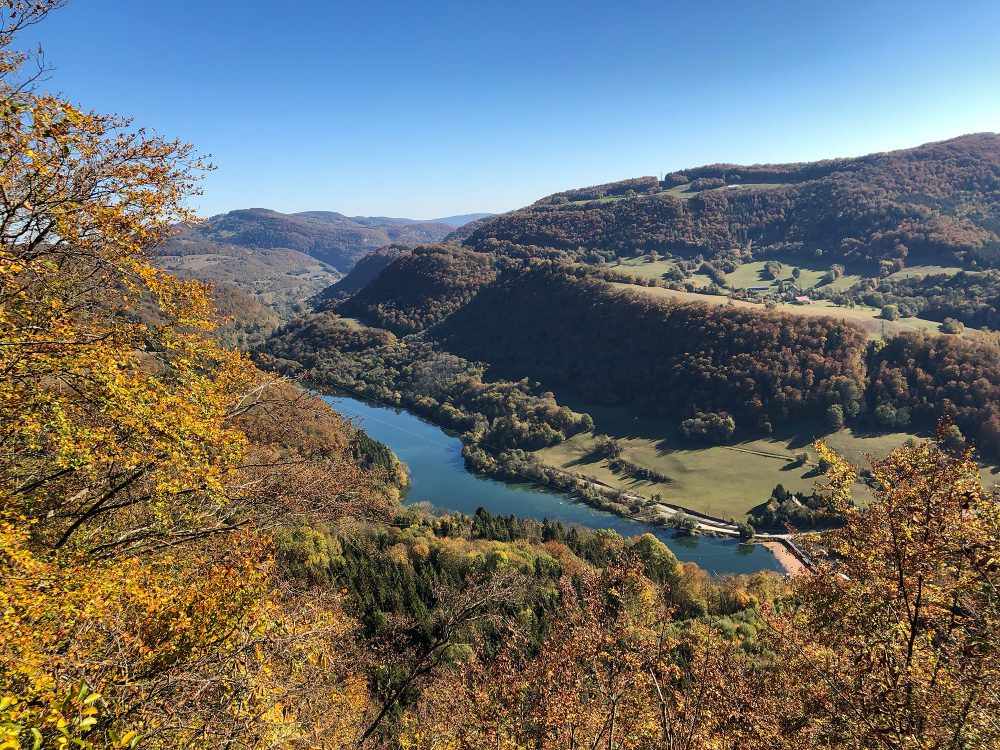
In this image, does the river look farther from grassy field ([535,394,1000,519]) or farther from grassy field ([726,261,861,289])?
grassy field ([726,261,861,289])

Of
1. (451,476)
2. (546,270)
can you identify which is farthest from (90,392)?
(546,270)

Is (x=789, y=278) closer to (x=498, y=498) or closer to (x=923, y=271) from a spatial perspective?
(x=923, y=271)

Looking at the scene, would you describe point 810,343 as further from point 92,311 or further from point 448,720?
point 92,311

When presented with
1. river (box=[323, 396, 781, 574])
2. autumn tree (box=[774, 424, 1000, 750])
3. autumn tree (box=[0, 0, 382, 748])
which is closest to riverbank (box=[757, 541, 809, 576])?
river (box=[323, 396, 781, 574])

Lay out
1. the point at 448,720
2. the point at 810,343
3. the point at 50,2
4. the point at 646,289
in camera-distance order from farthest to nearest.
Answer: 1. the point at 646,289
2. the point at 810,343
3. the point at 448,720
4. the point at 50,2

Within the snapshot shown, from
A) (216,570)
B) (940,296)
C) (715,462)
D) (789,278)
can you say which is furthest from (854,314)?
(216,570)
